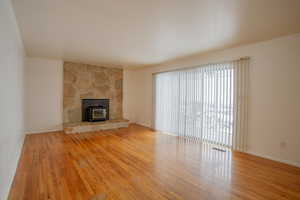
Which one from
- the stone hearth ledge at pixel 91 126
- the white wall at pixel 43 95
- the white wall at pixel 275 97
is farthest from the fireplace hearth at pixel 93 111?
the white wall at pixel 275 97

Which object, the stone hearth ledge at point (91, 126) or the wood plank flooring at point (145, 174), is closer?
the wood plank flooring at point (145, 174)

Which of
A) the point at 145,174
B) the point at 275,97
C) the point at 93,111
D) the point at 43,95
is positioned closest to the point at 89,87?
the point at 93,111

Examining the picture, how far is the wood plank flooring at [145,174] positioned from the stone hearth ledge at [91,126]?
1186 millimetres

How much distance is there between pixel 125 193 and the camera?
212cm

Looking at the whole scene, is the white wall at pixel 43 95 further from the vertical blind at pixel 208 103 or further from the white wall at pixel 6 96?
the vertical blind at pixel 208 103

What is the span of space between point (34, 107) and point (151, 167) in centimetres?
454

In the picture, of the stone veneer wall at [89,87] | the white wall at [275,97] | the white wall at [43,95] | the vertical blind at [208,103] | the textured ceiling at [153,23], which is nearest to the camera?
the textured ceiling at [153,23]

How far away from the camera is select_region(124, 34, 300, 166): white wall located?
9.85ft

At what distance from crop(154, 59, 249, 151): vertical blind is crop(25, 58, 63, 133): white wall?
3635mm

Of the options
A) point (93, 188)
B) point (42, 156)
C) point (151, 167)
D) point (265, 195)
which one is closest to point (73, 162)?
point (42, 156)

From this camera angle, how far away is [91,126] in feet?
18.8

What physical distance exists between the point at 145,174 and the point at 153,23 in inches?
97.0

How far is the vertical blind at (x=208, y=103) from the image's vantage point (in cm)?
373

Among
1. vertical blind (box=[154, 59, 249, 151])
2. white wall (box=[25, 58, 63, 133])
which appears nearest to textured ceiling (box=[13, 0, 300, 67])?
vertical blind (box=[154, 59, 249, 151])
